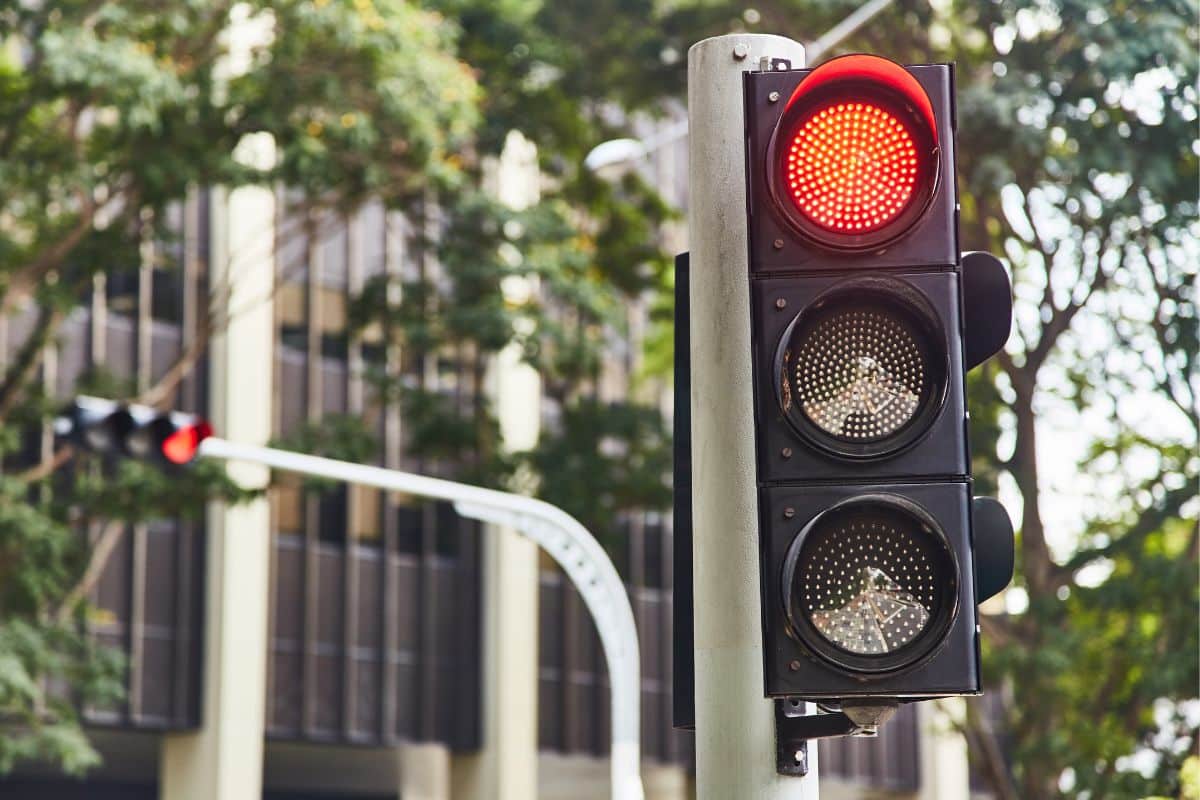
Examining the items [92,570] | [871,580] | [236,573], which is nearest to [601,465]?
[92,570]

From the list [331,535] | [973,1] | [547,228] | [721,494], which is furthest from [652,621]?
[721,494]

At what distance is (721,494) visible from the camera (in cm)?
306

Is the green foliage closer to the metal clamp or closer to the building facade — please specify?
the building facade

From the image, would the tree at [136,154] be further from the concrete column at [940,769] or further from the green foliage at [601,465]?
the concrete column at [940,769]

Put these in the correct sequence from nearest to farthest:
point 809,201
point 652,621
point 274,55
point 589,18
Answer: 1. point 809,201
2. point 274,55
3. point 589,18
4. point 652,621

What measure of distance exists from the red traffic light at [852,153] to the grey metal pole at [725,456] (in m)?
0.22

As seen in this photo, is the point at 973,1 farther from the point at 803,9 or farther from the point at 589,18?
the point at 589,18

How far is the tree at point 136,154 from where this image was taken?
1580 centimetres

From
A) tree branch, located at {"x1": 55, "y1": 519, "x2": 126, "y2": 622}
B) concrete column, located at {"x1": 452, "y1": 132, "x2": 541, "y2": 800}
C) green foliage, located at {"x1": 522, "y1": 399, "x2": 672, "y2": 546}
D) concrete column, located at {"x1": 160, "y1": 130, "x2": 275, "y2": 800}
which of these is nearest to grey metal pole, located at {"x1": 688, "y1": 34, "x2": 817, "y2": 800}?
tree branch, located at {"x1": 55, "y1": 519, "x2": 126, "y2": 622}

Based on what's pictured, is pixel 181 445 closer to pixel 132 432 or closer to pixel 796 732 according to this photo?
pixel 132 432

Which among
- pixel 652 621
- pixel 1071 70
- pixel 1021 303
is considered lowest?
pixel 652 621

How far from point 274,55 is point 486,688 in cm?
1462

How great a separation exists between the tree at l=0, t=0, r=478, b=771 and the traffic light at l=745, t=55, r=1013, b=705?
12.8 metres

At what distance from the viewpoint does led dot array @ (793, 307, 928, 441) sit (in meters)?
2.87
